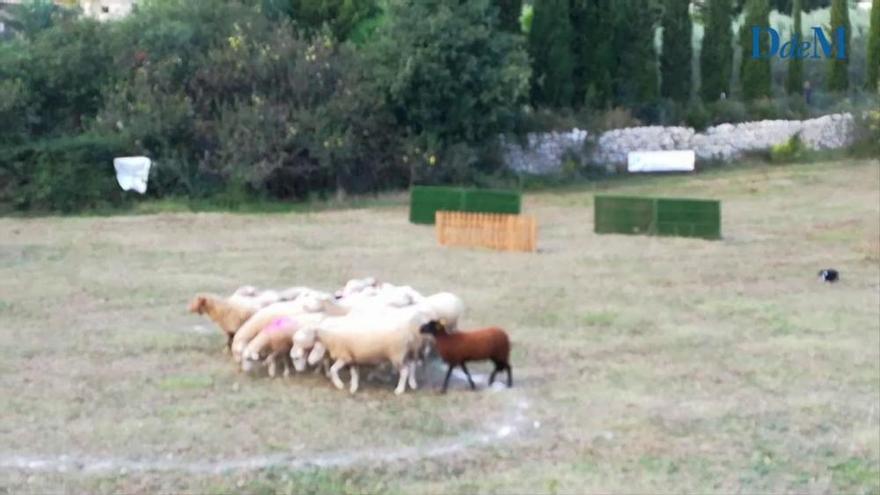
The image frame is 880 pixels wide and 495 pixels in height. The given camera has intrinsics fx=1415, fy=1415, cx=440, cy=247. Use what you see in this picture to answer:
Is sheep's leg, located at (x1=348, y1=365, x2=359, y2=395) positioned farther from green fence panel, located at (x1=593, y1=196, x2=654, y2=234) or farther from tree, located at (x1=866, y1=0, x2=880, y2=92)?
tree, located at (x1=866, y1=0, x2=880, y2=92)

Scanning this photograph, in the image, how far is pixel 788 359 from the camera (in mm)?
9945

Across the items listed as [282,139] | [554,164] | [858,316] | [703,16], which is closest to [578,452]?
[858,316]

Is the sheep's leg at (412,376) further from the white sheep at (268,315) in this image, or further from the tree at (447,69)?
the tree at (447,69)

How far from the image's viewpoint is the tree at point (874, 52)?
3123 centimetres

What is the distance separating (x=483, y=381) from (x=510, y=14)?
19.0 m

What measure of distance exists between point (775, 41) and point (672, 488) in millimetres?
26800

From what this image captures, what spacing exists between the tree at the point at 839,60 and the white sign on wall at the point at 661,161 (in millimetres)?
5967

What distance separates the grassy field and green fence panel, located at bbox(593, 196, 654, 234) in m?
0.42

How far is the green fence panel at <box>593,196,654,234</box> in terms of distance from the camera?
17609mm

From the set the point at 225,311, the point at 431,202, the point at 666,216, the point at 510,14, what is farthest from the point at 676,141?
the point at 225,311

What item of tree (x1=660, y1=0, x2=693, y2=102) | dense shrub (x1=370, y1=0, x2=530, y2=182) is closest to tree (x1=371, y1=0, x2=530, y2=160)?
dense shrub (x1=370, y1=0, x2=530, y2=182)

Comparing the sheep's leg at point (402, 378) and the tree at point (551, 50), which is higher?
the tree at point (551, 50)

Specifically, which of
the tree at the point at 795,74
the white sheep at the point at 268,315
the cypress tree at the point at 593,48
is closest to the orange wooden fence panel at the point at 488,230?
the white sheep at the point at 268,315

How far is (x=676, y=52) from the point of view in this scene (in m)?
29.7
